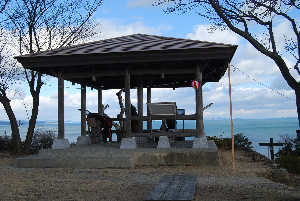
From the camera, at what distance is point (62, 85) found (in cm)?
1247

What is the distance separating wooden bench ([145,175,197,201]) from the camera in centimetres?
523

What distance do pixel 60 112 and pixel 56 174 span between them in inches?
134

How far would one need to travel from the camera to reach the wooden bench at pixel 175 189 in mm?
5227

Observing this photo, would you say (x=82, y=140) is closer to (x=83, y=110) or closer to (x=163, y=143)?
(x=83, y=110)

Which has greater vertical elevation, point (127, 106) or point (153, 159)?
point (127, 106)

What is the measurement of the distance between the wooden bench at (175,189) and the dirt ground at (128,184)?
363 millimetres

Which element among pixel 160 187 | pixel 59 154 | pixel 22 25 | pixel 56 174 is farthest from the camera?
pixel 22 25

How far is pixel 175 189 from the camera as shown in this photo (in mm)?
5723

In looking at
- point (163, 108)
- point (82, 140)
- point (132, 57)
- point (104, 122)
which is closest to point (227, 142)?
point (104, 122)

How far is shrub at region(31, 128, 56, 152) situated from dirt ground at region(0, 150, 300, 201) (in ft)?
29.5

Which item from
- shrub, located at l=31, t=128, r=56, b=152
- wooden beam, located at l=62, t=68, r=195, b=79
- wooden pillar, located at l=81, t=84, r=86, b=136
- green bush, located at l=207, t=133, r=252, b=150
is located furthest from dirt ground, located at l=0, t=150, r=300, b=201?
shrub, located at l=31, t=128, r=56, b=152

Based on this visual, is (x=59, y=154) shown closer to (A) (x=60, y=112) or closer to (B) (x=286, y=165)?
(A) (x=60, y=112)

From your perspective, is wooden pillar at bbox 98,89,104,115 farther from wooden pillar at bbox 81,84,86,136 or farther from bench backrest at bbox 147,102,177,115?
bench backrest at bbox 147,102,177,115

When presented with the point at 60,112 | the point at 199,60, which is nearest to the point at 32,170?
the point at 60,112
